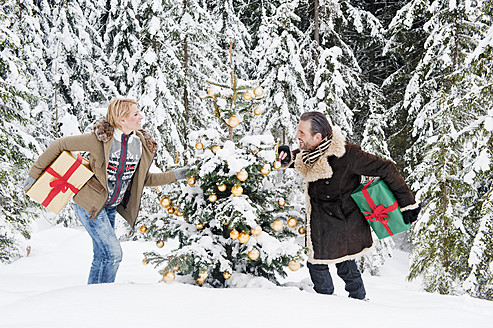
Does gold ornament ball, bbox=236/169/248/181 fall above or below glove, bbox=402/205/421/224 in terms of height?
above

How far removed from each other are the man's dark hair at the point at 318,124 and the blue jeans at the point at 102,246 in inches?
86.7

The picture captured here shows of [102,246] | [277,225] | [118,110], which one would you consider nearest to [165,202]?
[102,246]

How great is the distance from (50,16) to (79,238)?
8.88m

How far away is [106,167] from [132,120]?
20.3 inches

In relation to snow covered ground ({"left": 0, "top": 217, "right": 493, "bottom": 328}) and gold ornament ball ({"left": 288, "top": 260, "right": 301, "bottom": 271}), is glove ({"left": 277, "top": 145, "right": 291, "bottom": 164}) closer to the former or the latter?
gold ornament ball ({"left": 288, "top": 260, "right": 301, "bottom": 271})

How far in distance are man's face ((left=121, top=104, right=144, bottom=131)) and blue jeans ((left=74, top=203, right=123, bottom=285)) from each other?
863 mm

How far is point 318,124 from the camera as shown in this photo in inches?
131

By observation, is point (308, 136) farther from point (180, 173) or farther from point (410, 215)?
point (180, 173)

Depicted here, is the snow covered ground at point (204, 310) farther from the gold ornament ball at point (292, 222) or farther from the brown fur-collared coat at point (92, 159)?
the brown fur-collared coat at point (92, 159)

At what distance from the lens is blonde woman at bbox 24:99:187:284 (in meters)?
3.34

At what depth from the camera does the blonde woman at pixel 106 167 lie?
3340 mm

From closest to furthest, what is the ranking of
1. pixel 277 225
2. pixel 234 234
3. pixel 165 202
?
pixel 234 234 → pixel 277 225 → pixel 165 202

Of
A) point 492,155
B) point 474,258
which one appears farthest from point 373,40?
point 474,258

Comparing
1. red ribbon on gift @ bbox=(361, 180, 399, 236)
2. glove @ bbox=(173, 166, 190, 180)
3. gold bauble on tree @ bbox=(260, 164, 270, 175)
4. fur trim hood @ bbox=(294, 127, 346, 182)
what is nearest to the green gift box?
red ribbon on gift @ bbox=(361, 180, 399, 236)
